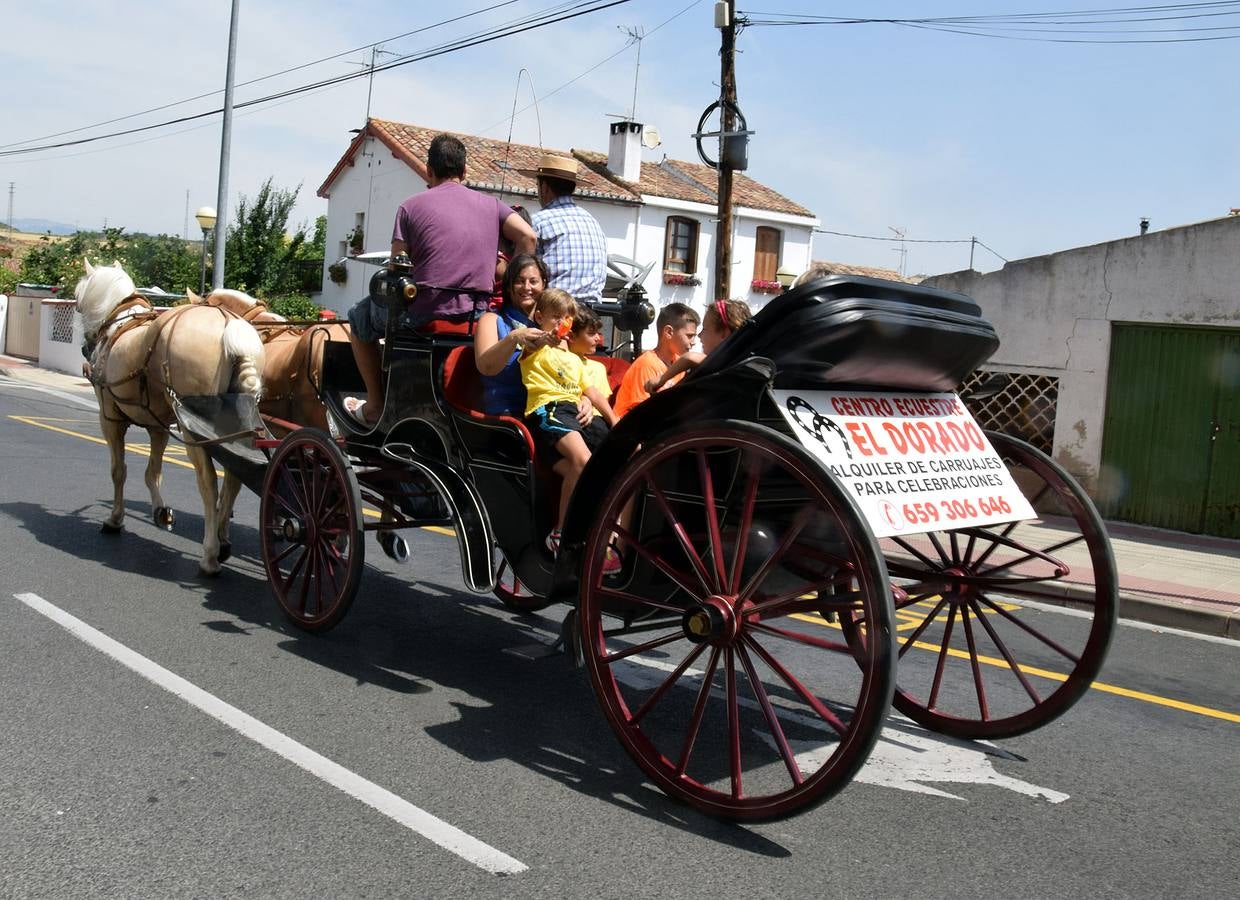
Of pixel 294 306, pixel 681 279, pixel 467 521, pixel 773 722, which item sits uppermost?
pixel 681 279

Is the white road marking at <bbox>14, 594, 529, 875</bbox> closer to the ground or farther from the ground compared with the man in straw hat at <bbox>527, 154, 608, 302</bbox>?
closer to the ground

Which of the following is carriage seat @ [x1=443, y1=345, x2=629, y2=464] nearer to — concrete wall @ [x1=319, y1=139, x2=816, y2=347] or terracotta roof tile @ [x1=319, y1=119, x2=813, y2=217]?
terracotta roof tile @ [x1=319, y1=119, x2=813, y2=217]

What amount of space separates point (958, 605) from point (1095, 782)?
0.82 metres

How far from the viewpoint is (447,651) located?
5590 mm

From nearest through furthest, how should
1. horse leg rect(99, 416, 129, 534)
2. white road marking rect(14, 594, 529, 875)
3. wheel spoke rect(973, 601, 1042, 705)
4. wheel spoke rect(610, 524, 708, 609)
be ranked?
1. white road marking rect(14, 594, 529, 875)
2. wheel spoke rect(610, 524, 708, 609)
3. wheel spoke rect(973, 601, 1042, 705)
4. horse leg rect(99, 416, 129, 534)

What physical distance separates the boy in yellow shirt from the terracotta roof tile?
26.0 meters

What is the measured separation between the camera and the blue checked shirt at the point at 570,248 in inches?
226

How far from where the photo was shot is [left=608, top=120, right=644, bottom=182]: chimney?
118ft

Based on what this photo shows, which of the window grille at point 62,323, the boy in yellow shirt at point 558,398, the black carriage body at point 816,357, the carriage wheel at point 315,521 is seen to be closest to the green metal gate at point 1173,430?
the black carriage body at point 816,357

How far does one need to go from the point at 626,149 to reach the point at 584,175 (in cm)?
188

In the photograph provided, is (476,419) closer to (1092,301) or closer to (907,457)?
(907,457)

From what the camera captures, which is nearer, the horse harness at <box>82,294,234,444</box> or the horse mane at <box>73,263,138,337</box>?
the horse harness at <box>82,294,234,444</box>

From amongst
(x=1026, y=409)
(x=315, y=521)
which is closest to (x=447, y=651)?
(x=315, y=521)

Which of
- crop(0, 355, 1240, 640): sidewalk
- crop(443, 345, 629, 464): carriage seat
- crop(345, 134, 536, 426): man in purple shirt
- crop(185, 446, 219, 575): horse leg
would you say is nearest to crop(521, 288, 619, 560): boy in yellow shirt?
crop(443, 345, 629, 464): carriage seat
